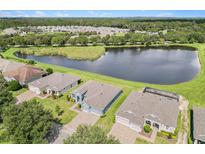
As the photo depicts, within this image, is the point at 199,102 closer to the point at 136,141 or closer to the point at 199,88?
the point at 199,88

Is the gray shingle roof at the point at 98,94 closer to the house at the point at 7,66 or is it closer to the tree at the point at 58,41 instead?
the house at the point at 7,66

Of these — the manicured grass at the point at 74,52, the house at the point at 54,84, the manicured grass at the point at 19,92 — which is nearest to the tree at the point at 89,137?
the house at the point at 54,84

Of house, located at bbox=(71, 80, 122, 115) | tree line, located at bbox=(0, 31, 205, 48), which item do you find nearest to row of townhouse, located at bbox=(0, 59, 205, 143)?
house, located at bbox=(71, 80, 122, 115)

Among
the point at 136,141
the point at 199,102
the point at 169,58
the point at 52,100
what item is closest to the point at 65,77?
the point at 52,100

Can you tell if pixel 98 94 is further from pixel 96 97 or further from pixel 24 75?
pixel 24 75

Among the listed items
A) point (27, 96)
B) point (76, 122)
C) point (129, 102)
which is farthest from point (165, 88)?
point (27, 96)

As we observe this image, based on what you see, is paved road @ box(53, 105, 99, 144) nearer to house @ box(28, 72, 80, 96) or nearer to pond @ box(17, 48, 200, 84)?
house @ box(28, 72, 80, 96)
